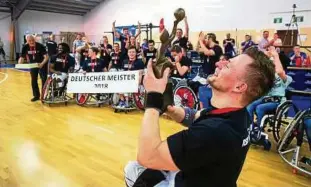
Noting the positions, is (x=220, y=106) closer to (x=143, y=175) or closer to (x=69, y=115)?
(x=143, y=175)

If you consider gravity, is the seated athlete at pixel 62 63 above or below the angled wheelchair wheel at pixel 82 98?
above

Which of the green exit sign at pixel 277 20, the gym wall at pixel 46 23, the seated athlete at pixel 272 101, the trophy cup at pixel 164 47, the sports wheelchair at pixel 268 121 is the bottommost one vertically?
the sports wheelchair at pixel 268 121

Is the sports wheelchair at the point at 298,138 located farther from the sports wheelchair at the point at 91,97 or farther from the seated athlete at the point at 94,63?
the seated athlete at the point at 94,63

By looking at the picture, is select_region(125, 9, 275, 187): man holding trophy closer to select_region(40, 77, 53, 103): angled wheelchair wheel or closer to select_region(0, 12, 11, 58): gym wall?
select_region(40, 77, 53, 103): angled wheelchair wheel

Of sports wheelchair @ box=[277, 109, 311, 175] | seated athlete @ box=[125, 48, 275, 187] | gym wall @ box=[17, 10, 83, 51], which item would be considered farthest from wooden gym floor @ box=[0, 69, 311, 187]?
gym wall @ box=[17, 10, 83, 51]

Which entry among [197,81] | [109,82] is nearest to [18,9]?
[109,82]

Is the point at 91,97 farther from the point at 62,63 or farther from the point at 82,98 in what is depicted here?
the point at 62,63

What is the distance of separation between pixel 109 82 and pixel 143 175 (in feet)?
12.8

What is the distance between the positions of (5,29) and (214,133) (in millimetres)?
15860

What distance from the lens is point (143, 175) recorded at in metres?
1.28

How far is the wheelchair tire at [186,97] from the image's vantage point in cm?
449

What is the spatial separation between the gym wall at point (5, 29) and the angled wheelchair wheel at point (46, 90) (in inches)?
418

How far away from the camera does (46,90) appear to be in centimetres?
554

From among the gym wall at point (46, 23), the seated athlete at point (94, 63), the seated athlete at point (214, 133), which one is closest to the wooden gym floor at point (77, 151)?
the seated athlete at point (94, 63)
